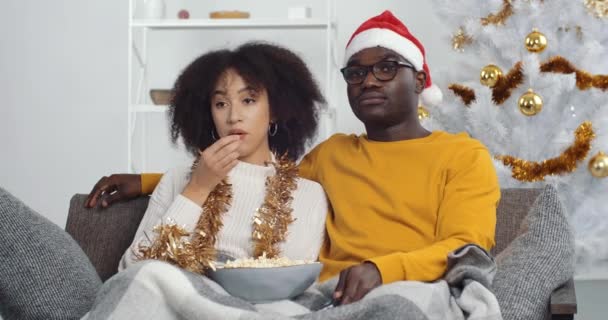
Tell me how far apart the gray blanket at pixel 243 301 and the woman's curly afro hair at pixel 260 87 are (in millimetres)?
567

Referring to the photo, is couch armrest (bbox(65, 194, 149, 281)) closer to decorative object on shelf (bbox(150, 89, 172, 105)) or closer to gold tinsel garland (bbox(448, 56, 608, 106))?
gold tinsel garland (bbox(448, 56, 608, 106))

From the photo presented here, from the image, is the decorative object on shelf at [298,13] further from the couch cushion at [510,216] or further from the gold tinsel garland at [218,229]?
the couch cushion at [510,216]

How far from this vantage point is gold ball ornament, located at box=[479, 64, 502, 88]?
11.4 ft

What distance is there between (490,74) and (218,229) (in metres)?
1.81

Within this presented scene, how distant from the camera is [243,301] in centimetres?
158

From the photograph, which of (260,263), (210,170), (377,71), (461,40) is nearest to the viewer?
A: (260,263)

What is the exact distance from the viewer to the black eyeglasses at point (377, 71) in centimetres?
205

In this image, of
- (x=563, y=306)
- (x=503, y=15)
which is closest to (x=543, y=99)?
(x=503, y=15)

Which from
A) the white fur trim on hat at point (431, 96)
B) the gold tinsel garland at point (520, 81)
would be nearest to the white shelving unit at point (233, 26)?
the gold tinsel garland at point (520, 81)

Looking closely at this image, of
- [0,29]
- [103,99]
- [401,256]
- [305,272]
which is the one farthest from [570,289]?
[0,29]

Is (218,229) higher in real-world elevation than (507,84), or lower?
lower

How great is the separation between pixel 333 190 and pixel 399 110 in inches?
8.8

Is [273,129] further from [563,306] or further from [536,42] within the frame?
[536,42]

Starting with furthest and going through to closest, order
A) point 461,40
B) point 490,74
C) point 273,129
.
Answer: point 461,40 < point 490,74 < point 273,129
